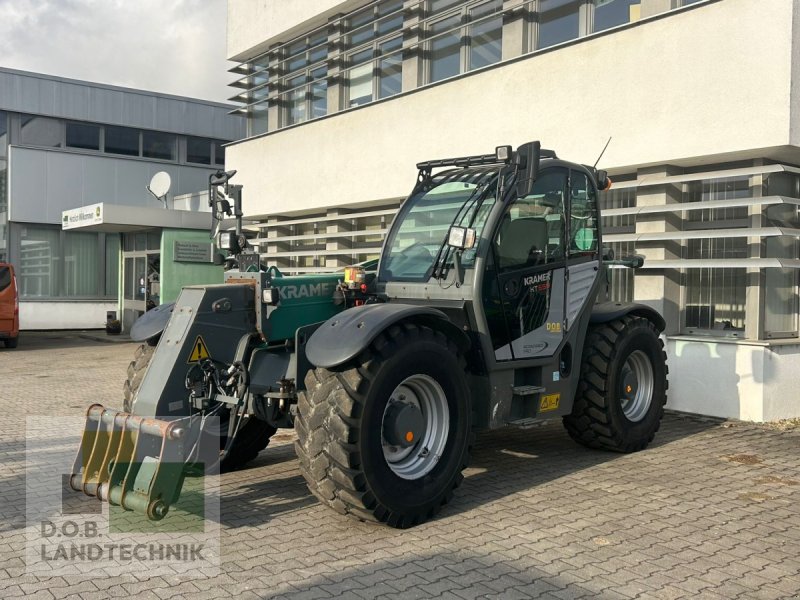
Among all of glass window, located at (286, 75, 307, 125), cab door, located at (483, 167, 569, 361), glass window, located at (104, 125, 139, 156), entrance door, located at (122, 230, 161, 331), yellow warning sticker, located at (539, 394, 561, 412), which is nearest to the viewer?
cab door, located at (483, 167, 569, 361)

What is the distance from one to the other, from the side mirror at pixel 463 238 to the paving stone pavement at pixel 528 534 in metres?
1.80

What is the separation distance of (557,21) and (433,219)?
19.1ft

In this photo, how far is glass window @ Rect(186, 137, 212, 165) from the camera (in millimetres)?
26953

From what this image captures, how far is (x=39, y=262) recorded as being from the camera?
24500mm

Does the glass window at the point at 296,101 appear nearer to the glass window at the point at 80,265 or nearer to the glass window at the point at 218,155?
the glass window at the point at 218,155

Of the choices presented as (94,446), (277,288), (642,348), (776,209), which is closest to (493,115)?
(776,209)

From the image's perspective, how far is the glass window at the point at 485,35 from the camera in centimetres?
1177

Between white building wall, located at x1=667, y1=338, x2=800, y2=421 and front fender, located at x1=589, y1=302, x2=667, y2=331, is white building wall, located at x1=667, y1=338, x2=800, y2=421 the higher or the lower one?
the lower one

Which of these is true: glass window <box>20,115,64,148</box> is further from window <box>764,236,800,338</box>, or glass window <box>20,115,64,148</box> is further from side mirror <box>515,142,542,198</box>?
side mirror <box>515,142,542,198</box>

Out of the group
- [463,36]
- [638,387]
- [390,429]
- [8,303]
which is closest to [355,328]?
[390,429]

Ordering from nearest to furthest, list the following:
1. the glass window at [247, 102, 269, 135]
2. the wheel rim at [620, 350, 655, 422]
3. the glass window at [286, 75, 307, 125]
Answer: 1. the wheel rim at [620, 350, 655, 422]
2. the glass window at [286, 75, 307, 125]
3. the glass window at [247, 102, 269, 135]

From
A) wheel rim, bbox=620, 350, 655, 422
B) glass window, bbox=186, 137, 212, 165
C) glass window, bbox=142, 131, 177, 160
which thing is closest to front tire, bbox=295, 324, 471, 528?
wheel rim, bbox=620, 350, 655, 422

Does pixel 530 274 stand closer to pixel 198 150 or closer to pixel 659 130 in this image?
pixel 659 130

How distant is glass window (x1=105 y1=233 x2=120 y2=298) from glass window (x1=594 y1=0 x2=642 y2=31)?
62.7ft
